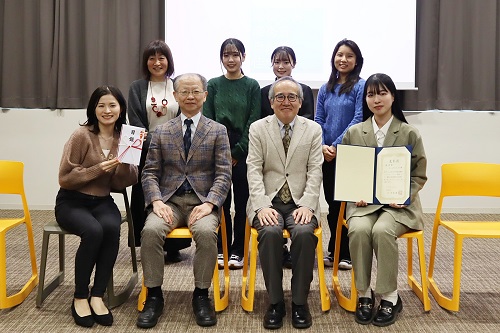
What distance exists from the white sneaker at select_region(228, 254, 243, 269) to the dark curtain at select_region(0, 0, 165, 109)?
2318mm

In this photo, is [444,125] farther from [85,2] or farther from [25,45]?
[25,45]

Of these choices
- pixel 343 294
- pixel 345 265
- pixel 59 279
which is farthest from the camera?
pixel 345 265

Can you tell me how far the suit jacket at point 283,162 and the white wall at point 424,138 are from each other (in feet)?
8.08

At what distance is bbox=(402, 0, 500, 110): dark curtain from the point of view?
206 inches

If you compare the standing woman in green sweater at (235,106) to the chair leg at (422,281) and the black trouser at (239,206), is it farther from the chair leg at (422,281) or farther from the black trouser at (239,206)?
the chair leg at (422,281)

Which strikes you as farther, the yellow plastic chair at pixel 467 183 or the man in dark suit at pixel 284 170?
the yellow plastic chair at pixel 467 183

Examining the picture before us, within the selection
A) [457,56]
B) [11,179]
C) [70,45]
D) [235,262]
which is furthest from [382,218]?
[70,45]

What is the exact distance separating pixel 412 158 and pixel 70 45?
3643mm

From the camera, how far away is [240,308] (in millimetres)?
3002

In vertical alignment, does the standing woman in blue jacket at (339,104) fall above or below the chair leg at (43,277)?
above

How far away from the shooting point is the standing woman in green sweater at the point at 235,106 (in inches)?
142

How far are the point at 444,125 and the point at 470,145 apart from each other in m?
0.34

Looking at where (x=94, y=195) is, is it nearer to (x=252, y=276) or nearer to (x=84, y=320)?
(x=84, y=320)

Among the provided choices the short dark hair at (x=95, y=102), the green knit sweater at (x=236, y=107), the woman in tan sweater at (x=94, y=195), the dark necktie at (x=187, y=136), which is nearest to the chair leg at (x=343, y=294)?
the green knit sweater at (x=236, y=107)
